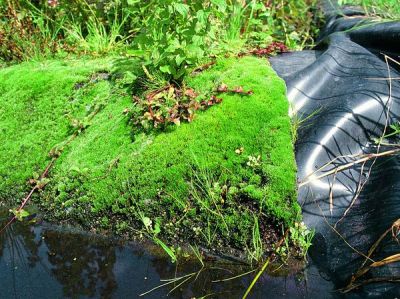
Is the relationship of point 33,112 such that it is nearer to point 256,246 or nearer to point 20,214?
point 20,214

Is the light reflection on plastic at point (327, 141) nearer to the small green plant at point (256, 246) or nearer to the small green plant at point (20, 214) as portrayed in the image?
the small green plant at point (256, 246)

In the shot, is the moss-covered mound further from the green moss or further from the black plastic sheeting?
the black plastic sheeting

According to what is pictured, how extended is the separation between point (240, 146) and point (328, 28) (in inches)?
118

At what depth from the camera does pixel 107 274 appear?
357 centimetres

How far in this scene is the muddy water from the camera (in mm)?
3291

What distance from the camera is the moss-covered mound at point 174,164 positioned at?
3717 mm

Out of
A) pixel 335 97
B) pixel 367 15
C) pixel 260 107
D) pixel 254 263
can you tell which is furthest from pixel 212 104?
pixel 367 15

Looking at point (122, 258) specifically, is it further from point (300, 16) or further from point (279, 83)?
point (300, 16)

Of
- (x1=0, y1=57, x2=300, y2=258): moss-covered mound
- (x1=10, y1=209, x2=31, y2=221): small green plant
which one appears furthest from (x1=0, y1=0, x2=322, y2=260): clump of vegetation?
(x1=10, y1=209, x2=31, y2=221): small green plant

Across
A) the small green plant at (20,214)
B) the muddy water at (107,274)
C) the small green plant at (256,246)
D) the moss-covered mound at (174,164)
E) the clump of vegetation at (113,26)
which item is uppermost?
the clump of vegetation at (113,26)

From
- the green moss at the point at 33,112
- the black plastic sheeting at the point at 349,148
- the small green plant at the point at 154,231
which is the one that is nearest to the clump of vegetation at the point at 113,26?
the green moss at the point at 33,112

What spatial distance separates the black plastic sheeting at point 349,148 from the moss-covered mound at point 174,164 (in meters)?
0.24

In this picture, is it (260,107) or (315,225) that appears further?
(260,107)

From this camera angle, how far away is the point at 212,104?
14.2ft
